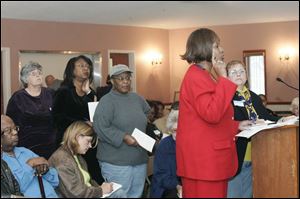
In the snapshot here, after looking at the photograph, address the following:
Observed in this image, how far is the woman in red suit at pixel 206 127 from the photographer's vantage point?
5.02ft

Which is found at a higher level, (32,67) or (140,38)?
(140,38)

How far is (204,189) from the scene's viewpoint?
5.23 feet

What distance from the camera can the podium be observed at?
151cm

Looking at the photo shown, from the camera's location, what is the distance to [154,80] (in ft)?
24.1

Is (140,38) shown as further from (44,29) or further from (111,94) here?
(111,94)

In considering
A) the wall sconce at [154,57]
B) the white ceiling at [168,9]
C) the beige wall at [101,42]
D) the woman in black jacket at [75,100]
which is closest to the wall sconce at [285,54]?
the beige wall at [101,42]

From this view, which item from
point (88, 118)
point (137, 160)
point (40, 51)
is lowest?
point (137, 160)

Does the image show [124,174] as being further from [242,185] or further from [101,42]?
[101,42]

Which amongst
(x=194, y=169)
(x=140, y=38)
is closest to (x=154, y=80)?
(x=140, y=38)

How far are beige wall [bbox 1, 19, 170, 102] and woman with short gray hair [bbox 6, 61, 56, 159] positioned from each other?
2846 mm

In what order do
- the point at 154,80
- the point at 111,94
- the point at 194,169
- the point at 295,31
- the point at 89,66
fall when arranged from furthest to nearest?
the point at 154,80 → the point at 295,31 → the point at 89,66 → the point at 111,94 → the point at 194,169

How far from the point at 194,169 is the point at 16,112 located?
4.48ft

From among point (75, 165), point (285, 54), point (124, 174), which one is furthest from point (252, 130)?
point (285, 54)

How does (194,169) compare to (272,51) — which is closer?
(194,169)
